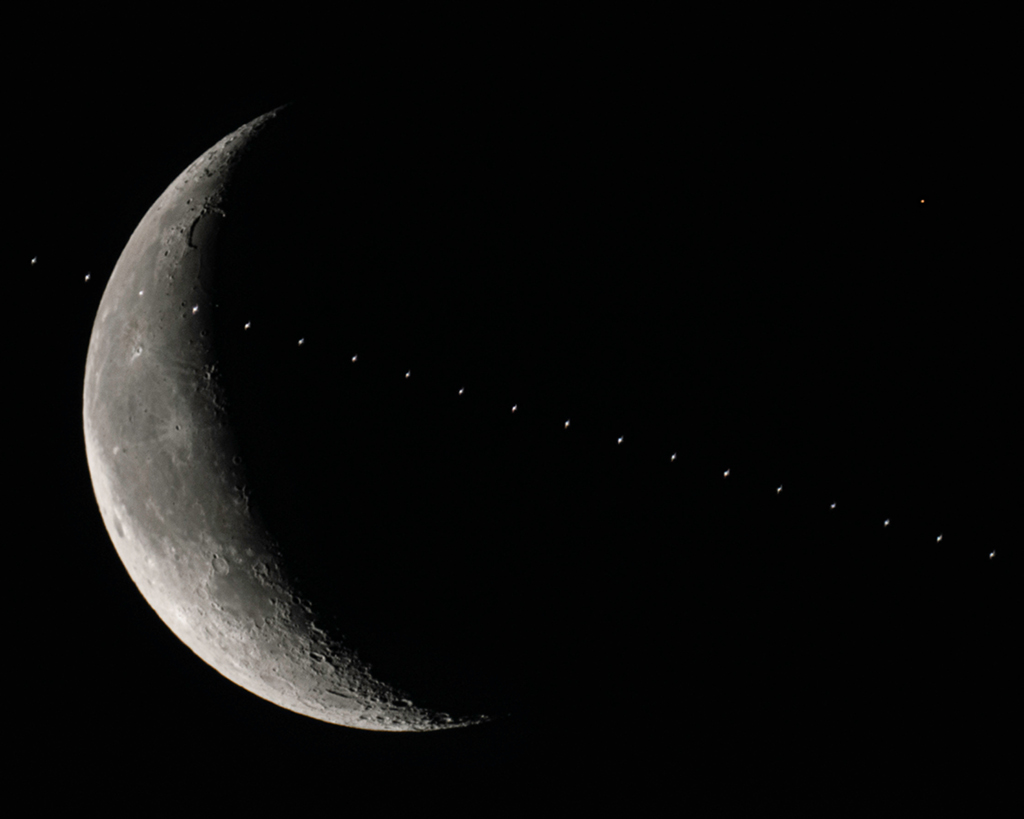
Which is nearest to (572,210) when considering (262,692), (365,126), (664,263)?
(664,263)

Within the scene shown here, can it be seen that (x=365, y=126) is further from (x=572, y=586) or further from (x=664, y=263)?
(x=572, y=586)

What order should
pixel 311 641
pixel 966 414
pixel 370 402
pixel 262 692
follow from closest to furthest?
pixel 370 402 → pixel 966 414 → pixel 311 641 → pixel 262 692

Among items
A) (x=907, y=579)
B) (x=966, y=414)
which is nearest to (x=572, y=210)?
(x=966, y=414)

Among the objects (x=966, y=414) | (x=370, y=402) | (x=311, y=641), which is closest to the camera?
(x=370, y=402)

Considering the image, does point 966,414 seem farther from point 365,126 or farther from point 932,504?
point 365,126

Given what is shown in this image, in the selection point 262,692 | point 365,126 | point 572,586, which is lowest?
point 262,692

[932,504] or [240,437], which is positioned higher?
[240,437]

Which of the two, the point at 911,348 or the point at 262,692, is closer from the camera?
the point at 911,348
